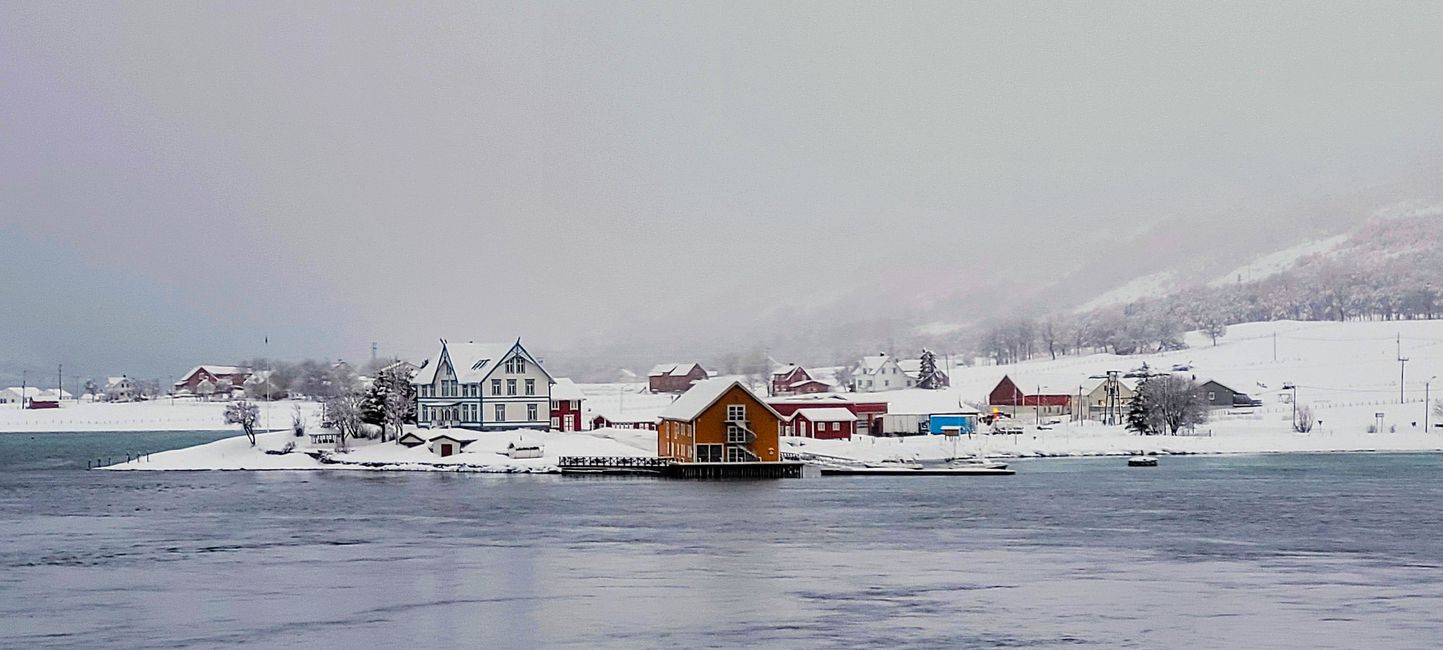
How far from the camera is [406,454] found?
269ft

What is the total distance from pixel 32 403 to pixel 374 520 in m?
166

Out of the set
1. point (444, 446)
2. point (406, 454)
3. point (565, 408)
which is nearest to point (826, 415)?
point (565, 408)

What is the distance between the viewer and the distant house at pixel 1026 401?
130 metres

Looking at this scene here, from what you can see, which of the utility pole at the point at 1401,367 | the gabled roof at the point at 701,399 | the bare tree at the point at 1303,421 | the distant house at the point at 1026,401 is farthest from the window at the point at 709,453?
the utility pole at the point at 1401,367

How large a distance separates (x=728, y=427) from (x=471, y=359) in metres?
23.6

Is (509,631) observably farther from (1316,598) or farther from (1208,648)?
(1316,598)

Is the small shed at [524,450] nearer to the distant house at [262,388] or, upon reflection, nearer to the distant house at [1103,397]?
the distant house at [1103,397]

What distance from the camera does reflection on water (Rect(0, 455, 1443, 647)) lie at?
28.4 meters

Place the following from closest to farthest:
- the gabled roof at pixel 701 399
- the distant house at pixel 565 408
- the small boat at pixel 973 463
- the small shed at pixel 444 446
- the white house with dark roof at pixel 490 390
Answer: the gabled roof at pixel 701 399
the small boat at pixel 973 463
the small shed at pixel 444 446
the white house with dark roof at pixel 490 390
the distant house at pixel 565 408

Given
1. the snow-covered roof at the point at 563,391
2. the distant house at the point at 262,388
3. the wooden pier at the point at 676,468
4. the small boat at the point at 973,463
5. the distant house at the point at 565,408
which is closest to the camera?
the wooden pier at the point at 676,468

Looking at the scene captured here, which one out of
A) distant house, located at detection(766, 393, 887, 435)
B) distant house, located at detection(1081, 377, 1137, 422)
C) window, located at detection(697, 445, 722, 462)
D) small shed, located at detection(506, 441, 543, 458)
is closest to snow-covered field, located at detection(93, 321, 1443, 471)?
small shed, located at detection(506, 441, 543, 458)

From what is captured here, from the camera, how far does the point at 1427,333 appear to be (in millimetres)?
182000

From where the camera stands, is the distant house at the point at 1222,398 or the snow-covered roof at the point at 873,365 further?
the snow-covered roof at the point at 873,365

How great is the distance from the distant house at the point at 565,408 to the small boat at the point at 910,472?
21689 mm
